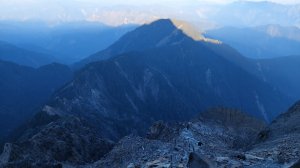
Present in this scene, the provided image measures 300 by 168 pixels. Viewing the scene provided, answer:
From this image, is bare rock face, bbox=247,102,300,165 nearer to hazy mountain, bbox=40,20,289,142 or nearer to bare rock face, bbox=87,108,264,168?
bare rock face, bbox=87,108,264,168

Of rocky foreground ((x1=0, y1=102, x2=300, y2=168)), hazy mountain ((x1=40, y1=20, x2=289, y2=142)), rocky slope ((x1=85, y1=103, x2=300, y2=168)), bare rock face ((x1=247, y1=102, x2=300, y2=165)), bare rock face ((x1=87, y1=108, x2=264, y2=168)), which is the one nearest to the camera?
rocky slope ((x1=85, y1=103, x2=300, y2=168))

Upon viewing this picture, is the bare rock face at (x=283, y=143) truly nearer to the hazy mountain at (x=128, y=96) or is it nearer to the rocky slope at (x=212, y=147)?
the rocky slope at (x=212, y=147)

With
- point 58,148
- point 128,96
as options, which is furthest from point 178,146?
point 128,96

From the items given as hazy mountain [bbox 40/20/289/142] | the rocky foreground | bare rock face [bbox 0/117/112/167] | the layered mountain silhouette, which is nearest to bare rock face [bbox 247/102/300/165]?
the rocky foreground

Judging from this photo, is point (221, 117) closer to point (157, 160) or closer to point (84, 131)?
point (84, 131)

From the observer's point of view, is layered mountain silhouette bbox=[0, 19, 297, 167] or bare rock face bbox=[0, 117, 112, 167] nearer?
layered mountain silhouette bbox=[0, 19, 297, 167]

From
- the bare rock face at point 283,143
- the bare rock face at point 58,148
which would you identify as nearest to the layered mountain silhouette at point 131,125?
the bare rock face at point 58,148

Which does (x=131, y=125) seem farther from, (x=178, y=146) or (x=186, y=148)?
(x=186, y=148)
